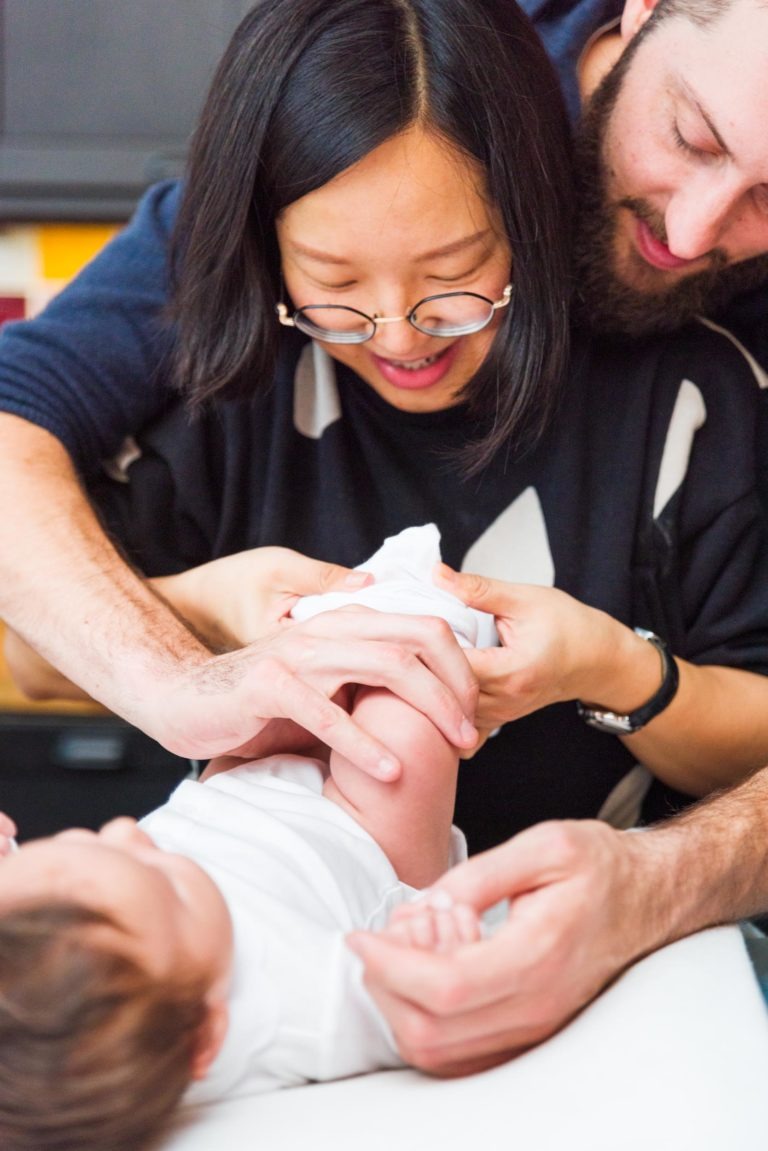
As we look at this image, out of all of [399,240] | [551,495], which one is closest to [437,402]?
[551,495]

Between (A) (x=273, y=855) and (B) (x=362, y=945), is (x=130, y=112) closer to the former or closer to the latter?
(A) (x=273, y=855)

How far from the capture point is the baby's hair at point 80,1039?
98cm

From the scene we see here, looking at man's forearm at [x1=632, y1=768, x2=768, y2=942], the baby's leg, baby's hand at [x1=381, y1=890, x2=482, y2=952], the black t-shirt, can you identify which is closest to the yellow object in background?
the black t-shirt

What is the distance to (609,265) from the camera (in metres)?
1.68

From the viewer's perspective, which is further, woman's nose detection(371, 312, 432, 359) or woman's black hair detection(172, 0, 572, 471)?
woman's nose detection(371, 312, 432, 359)

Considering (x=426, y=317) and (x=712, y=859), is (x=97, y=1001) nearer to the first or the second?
(x=712, y=859)

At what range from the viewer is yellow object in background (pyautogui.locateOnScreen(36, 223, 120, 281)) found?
2.43 meters

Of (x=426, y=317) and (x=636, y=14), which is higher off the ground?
(x=636, y=14)

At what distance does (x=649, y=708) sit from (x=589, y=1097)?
631 millimetres

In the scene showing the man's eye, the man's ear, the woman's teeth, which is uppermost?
the man's ear

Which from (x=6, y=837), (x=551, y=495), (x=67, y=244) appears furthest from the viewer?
(x=67, y=244)

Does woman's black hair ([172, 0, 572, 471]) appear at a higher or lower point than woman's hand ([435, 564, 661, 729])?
higher

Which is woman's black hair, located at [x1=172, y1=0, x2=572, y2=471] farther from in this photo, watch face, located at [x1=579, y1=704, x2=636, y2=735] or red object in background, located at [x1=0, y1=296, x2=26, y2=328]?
red object in background, located at [x1=0, y1=296, x2=26, y2=328]

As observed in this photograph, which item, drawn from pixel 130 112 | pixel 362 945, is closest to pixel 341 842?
pixel 362 945
